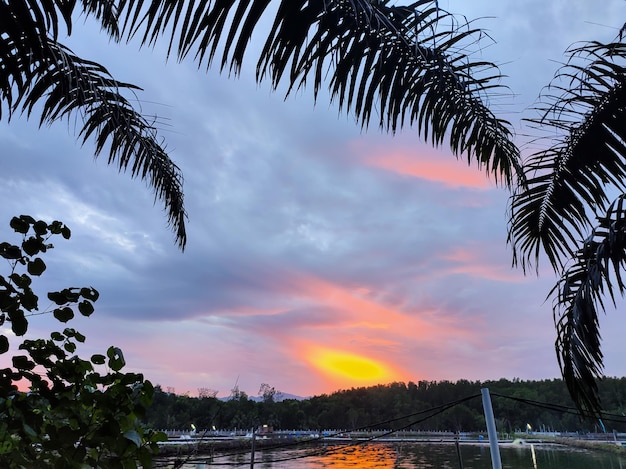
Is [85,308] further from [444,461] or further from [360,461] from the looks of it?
[360,461]

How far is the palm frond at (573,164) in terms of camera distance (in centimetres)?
225

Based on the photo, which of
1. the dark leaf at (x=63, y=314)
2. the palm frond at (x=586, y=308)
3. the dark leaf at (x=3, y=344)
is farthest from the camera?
the palm frond at (x=586, y=308)

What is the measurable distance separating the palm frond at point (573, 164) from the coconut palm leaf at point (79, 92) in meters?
2.16

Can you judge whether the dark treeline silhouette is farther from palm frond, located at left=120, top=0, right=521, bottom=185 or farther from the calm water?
palm frond, located at left=120, top=0, right=521, bottom=185

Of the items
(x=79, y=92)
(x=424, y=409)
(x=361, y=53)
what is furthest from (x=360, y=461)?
(x=361, y=53)

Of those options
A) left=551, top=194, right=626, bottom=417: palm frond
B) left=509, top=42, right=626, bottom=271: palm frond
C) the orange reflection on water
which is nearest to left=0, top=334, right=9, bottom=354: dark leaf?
left=509, top=42, right=626, bottom=271: palm frond

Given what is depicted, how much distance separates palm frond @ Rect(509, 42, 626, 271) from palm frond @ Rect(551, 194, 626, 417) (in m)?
0.14

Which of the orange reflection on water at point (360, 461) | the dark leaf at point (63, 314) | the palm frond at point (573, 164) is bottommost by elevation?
the orange reflection on water at point (360, 461)

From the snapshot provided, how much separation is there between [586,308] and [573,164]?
1048 millimetres

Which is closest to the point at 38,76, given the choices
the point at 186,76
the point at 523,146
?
the point at 186,76

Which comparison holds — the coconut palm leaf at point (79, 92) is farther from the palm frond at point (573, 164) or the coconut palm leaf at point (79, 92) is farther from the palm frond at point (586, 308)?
the palm frond at point (586, 308)

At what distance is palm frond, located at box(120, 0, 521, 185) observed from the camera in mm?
1138


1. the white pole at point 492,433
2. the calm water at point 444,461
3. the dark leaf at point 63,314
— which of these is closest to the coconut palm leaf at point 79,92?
the dark leaf at point 63,314

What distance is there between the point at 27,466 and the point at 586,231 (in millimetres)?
3441
